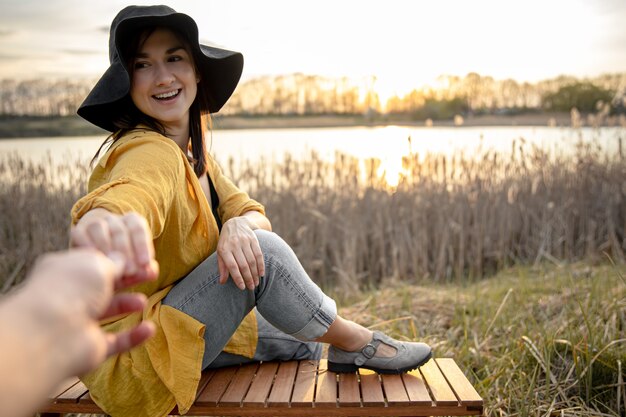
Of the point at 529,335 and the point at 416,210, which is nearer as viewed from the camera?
the point at 529,335

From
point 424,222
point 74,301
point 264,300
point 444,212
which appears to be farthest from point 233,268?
point 444,212

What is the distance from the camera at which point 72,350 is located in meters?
0.60

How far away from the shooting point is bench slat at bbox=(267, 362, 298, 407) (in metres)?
1.70

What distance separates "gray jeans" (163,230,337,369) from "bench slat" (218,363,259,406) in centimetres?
11

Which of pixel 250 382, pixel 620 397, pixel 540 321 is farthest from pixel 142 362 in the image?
pixel 540 321

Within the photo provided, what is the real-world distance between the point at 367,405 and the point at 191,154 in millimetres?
982

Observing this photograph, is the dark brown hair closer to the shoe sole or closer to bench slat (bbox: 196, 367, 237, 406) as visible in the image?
bench slat (bbox: 196, 367, 237, 406)

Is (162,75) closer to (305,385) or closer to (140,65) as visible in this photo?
(140,65)

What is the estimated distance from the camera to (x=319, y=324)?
179 cm

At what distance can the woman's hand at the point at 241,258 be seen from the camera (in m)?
1.63

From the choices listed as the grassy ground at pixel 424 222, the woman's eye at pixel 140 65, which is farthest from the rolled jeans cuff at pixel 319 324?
the grassy ground at pixel 424 222

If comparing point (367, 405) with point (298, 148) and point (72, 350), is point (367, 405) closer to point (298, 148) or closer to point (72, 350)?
point (72, 350)

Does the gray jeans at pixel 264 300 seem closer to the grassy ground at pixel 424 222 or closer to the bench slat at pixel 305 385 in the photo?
the bench slat at pixel 305 385

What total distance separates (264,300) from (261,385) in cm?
26
